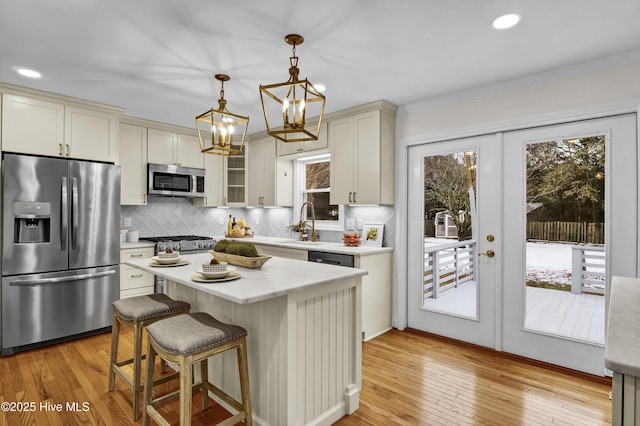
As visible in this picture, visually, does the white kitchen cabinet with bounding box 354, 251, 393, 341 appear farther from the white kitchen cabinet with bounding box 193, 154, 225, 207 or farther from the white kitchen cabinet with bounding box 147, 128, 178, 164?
the white kitchen cabinet with bounding box 147, 128, 178, 164

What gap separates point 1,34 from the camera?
7.56ft

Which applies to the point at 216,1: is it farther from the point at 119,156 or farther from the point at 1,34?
the point at 119,156

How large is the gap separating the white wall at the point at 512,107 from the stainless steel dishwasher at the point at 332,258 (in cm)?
63

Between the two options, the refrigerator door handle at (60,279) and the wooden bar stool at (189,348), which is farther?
the refrigerator door handle at (60,279)

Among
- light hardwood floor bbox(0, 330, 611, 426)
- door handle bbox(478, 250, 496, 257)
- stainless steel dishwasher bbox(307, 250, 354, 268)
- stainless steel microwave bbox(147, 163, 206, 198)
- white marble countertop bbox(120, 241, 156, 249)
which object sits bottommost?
light hardwood floor bbox(0, 330, 611, 426)

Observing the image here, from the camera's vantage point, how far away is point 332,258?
12.2ft

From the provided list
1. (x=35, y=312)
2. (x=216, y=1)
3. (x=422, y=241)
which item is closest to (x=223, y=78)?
(x=216, y=1)

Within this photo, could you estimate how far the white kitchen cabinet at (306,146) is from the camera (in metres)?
4.20

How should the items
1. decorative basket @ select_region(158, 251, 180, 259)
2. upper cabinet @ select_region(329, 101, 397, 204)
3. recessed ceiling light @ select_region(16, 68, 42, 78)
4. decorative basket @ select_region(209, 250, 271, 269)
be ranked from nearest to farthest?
1. decorative basket @ select_region(209, 250, 271, 269)
2. decorative basket @ select_region(158, 251, 180, 259)
3. recessed ceiling light @ select_region(16, 68, 42, 78)
4. upper cabinet @ select_region(329, 101, 397, 204)

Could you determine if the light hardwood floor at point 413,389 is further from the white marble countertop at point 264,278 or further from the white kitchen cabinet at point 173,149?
the white kitchen cabinet at point 173,149

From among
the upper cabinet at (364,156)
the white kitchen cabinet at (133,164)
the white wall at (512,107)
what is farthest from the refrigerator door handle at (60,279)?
the white wall at (512,107)

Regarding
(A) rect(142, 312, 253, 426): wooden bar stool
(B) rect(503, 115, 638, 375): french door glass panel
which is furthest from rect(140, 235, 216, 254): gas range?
(B) rect(503, 115, 638, 375): french door glass panel

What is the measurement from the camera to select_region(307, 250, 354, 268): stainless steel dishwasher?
356cm

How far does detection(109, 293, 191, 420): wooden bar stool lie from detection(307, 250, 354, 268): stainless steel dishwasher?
161cm
